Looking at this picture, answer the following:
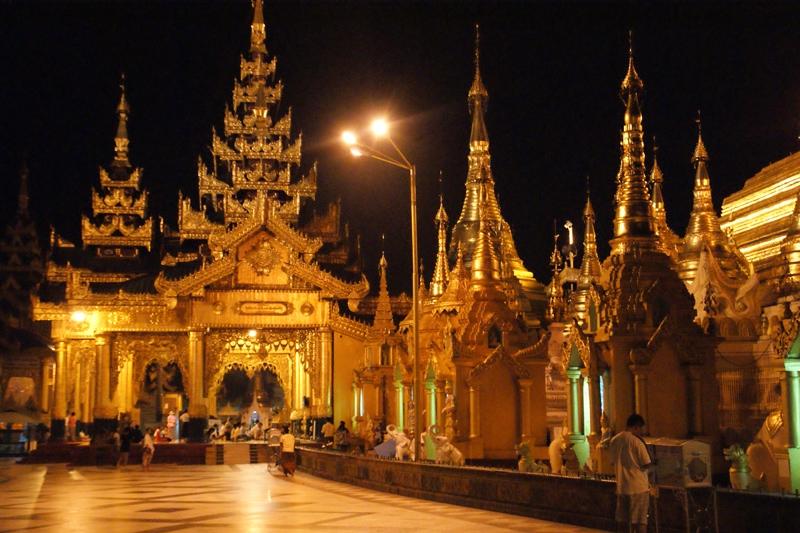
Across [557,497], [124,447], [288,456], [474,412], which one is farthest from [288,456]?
[557,497]

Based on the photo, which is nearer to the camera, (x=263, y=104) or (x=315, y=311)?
(x=315, y=311)

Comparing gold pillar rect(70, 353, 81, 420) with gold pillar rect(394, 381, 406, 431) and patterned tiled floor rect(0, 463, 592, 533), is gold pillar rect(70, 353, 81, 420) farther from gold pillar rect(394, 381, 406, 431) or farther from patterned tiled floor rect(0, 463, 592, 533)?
gold pillar rect(394, 381, 406, 431)

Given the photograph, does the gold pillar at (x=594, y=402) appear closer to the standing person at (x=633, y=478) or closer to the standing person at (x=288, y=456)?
the standing person at (x=633, y=478)

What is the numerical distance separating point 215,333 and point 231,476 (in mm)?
12576

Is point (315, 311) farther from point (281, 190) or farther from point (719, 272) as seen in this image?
point (719, 272)

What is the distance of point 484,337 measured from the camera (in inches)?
884

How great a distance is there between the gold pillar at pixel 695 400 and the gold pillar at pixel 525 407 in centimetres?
513

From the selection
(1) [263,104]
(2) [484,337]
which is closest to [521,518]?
(2) [484,337]

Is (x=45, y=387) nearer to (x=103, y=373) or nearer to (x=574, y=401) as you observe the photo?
(x=103, y=373)

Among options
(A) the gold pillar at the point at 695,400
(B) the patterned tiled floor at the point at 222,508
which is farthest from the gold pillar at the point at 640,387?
(B) the patterned tiled floor at the point at 222,508

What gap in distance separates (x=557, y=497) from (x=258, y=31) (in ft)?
128

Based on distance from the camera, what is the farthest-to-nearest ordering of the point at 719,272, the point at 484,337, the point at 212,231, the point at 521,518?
the point at 212,231
the point at 719,272
the point at 484,337
the point at 521,518

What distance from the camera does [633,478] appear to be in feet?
34.9

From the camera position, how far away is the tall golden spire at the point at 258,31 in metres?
49.2
